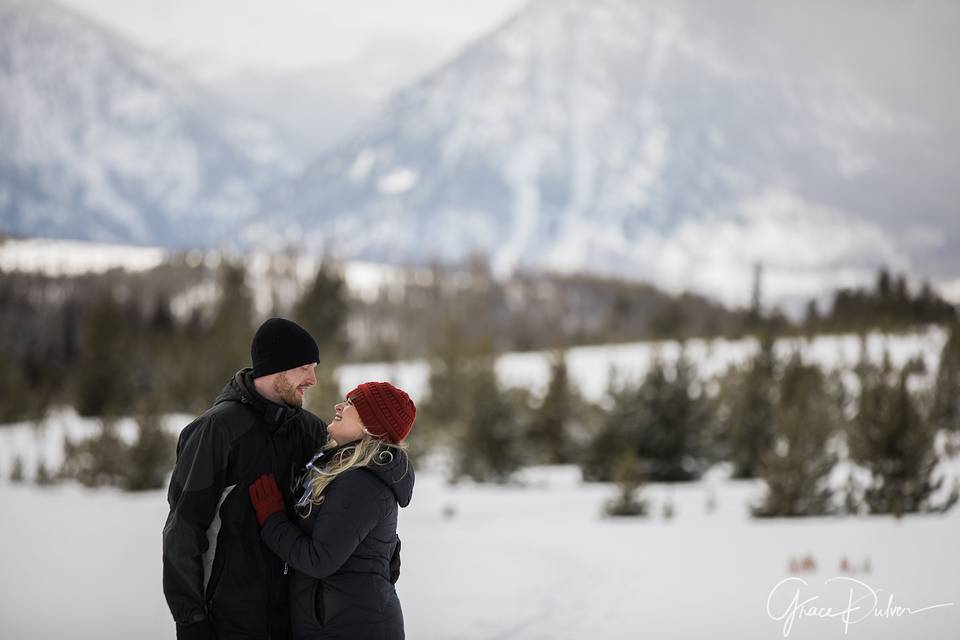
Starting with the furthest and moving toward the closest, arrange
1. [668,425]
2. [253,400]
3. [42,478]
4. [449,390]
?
[449,390] → [42,478] → [668,425] → [253,400]

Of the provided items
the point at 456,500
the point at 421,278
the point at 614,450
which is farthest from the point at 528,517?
the point at 421,278

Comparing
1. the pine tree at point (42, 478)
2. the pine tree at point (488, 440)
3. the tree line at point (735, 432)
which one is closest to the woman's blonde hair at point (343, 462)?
the tree line at point (735, 432)

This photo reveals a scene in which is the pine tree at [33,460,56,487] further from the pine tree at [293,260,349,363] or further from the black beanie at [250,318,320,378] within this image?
the black beanie at [250,318,320,378]

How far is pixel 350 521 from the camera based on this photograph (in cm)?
363

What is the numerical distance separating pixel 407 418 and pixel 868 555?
6627mm

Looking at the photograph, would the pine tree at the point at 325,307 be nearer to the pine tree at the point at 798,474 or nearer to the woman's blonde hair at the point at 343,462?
the pine tree at the point at 798,474

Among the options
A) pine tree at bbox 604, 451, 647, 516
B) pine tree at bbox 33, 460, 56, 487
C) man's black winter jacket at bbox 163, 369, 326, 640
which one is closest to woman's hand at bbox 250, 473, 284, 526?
man's black winter jacket at bbox 163, 369, 326, 640

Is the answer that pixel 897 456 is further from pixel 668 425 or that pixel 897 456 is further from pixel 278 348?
pixel 278 348

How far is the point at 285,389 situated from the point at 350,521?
0.72 metres

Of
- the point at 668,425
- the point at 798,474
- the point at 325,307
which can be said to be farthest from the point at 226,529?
the point at 325,307

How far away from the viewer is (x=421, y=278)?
13062 centimetres

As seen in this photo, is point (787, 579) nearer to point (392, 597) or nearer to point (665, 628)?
point (665, 628)

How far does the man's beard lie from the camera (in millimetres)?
4043

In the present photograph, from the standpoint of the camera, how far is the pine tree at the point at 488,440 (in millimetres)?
17922
